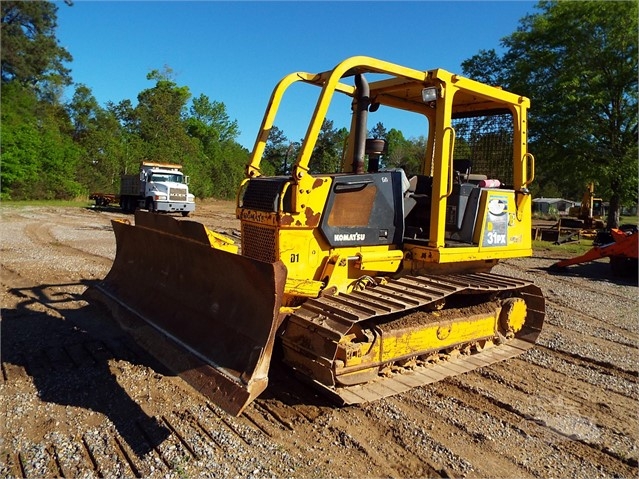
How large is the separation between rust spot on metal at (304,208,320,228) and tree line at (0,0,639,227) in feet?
2.71

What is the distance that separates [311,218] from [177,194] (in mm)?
21846

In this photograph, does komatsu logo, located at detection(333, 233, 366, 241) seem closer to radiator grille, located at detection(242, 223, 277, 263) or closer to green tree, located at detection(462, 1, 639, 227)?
radiator grille, located at detection(242, 223, 277, 263)

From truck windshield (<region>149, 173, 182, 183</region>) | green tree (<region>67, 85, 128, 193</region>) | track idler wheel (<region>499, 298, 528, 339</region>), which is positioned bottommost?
track idler wheel (<region>499, 298, 528, 339</region>)

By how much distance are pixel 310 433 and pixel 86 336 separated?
3.23 metres

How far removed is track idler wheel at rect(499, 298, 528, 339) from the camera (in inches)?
226

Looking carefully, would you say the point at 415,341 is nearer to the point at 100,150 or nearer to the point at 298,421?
the point at 298,421

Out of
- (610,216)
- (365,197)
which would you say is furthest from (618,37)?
(365,197)

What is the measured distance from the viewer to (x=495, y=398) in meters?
4.46

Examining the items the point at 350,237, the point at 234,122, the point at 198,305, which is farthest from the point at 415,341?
the point at 234,122

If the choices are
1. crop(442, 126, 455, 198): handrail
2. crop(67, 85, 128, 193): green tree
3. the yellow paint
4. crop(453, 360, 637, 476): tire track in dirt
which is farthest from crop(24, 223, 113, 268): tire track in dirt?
crop(67, 85, 128, 193): green tree

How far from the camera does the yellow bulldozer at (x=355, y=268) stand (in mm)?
4020

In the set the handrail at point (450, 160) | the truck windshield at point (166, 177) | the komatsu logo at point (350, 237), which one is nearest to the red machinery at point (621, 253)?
the handrail at point (450, 160)

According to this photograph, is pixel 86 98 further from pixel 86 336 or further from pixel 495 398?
pixel 495 398

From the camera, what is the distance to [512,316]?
580cm
